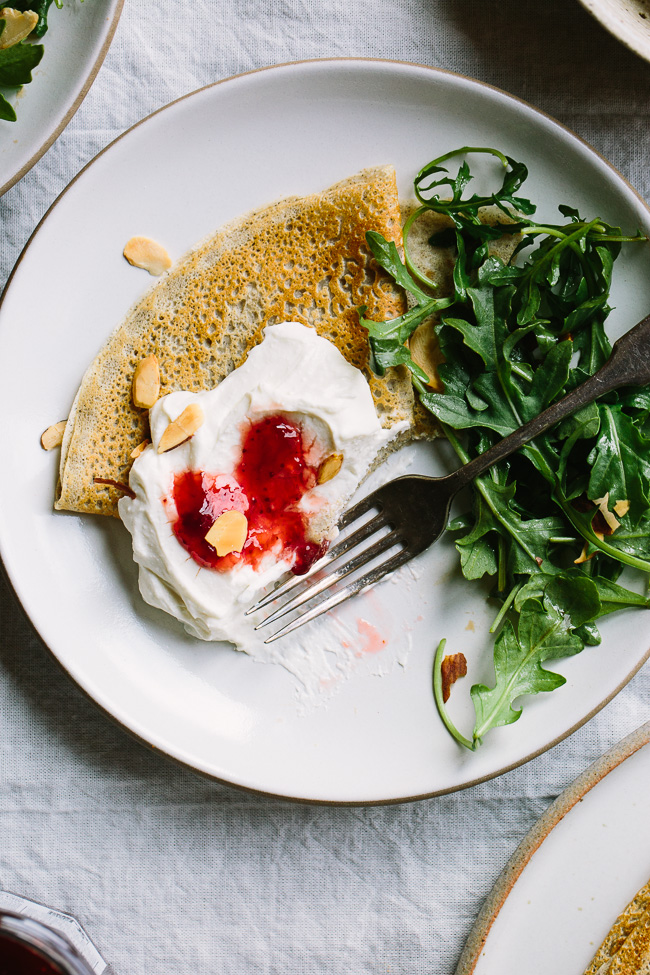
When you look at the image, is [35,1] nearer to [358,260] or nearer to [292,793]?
[358,260]

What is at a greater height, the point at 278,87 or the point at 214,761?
the point at 278,87

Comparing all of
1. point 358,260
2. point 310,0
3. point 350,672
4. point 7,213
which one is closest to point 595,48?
point 310,0

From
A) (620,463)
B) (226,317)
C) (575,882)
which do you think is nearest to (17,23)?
(226,317)

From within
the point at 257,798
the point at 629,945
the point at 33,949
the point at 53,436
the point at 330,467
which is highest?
the point at 330,467

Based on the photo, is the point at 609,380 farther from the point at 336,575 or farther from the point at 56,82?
the point at 56,82

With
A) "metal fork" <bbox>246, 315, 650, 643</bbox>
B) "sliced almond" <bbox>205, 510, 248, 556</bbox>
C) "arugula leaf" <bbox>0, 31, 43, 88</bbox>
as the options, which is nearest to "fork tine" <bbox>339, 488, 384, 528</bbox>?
"metal fork" <bbox>246, 315, 650, 643</bbox>

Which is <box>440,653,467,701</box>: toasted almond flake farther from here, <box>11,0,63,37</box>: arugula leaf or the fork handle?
<box>11,0,63,37</box>: arugula leaf
